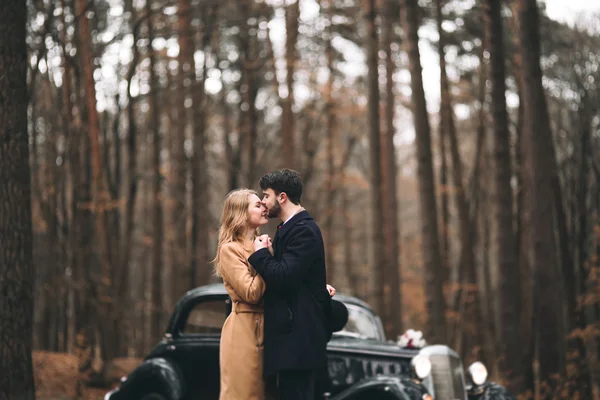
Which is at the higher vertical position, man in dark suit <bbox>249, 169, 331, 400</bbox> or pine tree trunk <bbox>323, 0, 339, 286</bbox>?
pine tree trunk <bbox>323, 0, 339, 286</bbox>

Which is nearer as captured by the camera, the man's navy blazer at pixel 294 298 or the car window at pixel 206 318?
the man's navy blazer at pixel 294 298

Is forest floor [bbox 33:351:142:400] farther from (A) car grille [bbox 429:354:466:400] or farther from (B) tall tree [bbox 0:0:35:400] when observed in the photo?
(A) car grille [bbox 429:354:466:400]

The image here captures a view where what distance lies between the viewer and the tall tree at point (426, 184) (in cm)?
1523

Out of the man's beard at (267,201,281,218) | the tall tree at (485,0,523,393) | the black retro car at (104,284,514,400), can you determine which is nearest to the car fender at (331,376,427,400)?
the black retro car at (104,284,514,400)

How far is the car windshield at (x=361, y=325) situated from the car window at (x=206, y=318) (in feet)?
3.62

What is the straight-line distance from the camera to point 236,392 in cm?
531

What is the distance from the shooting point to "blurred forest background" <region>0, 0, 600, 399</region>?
493 inches

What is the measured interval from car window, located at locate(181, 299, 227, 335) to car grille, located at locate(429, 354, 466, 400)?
6.47ft

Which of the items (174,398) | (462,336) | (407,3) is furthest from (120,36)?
(462,336)

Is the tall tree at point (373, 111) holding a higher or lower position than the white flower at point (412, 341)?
higher

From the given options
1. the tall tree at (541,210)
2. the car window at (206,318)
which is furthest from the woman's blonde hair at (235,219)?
the tall tree at (541,210)

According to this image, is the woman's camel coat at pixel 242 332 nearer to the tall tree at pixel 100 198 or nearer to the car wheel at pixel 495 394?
the car wheel at pixel 495 394

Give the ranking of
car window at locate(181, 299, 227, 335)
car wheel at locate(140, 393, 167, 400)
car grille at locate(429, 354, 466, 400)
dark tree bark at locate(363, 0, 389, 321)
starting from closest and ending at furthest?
car grille at locate(429, 354, 466, 400) → car window at locate(181, 299, 227, 335) → car wheel at locate(140, 393, 167, 400) → dark tree bark at locate(363, 0, 389, 321)

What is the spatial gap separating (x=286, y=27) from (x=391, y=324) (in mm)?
7643
